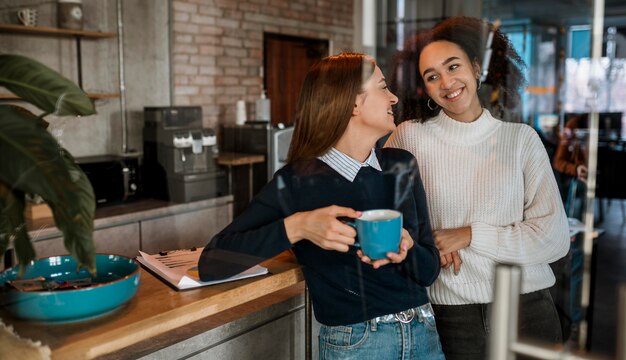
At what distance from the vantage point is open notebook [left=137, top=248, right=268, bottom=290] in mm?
1006

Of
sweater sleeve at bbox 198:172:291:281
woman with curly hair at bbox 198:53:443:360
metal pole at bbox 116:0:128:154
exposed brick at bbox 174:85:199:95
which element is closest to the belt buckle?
woman with curly hair at bbox 198:53:443:360

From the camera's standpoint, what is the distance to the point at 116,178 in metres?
2.25

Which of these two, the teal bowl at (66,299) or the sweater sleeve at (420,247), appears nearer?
the teal bowl at (66,299)

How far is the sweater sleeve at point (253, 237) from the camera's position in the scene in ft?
3.18

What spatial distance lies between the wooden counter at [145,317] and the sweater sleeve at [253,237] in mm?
40

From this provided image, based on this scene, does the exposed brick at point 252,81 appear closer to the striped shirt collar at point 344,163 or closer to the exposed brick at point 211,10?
the exposed brick at point 211,10

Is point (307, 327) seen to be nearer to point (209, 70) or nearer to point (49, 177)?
point (49, 177)

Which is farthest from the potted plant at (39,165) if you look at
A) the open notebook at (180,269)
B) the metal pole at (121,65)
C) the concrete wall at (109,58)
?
the metal pole at (121,65)

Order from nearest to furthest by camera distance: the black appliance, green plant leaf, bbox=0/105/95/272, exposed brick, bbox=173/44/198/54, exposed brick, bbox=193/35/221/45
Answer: green plant leaf, bbox=0/105/95/272 → the black appliance → exposed brick, bbox=173/44/198/54 → exposed brick, bbox=193/35/221/45

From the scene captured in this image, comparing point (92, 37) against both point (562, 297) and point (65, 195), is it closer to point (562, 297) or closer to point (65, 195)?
point (65, 195)

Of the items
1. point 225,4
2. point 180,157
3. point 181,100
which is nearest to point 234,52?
point 225,4

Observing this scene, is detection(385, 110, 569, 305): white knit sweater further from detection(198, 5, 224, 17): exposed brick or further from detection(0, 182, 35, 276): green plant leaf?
detection(198, 5, 224, 17): exposed brick

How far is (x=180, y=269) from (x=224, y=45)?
2131mm

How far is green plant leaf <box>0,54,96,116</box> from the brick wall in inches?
77.4
